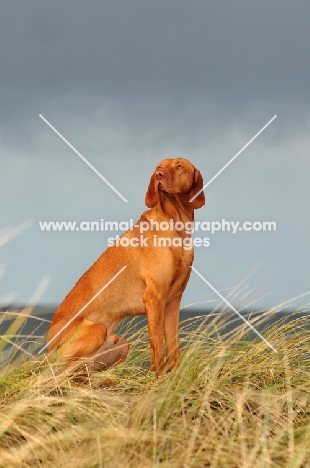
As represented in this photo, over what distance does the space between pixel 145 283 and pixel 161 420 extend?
159 centimetres

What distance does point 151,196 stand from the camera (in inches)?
207

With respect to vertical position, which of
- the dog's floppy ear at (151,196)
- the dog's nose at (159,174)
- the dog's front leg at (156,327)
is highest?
the dog's nose at (159,174)

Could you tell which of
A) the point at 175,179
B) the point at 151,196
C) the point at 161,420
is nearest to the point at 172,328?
the point at 151,196

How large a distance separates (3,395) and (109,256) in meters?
1.40

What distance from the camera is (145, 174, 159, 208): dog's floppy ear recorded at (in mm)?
5191

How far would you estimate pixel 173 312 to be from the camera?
5.39 metres

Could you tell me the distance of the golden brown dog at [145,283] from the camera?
201 inches

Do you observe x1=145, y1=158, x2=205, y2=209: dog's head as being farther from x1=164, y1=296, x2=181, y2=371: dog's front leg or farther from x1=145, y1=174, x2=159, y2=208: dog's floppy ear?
x1=164, y1=296, x2=181, y2=371: dog's front leg

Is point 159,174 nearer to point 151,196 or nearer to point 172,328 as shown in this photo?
point 151,196

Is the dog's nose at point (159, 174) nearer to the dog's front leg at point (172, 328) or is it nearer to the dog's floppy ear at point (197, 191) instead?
the dog's floppy ear at point (197, 191)

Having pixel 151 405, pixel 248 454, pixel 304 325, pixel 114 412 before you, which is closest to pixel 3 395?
pixel 114 412

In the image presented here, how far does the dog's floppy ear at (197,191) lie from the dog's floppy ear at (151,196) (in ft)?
0.90

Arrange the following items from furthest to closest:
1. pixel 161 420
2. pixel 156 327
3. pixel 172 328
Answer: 1. pixel 172 328
2. pixel 156 327
3. pixel 161 420

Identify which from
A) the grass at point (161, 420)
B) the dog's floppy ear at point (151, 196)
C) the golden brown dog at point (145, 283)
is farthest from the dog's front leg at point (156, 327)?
the dog's floppy ear at point (151, 196)
